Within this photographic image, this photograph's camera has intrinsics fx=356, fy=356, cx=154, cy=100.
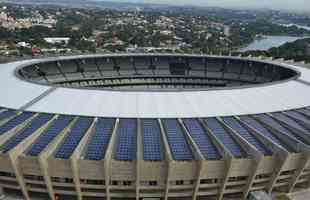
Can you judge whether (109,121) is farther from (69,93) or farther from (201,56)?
(201,56)

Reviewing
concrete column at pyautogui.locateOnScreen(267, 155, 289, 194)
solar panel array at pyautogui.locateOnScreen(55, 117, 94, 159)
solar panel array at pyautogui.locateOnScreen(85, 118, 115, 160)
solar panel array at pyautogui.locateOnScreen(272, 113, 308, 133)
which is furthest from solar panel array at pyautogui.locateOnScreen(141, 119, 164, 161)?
solar panel array at pyautogui.locateOnScreen(272, 113, 308, 133)

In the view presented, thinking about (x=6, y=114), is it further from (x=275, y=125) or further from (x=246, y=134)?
(x=275, y=125)

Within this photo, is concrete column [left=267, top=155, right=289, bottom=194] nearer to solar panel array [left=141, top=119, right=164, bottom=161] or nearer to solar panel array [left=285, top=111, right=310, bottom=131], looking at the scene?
solar panel array [left=285, top=111, right=310, bottom=131]

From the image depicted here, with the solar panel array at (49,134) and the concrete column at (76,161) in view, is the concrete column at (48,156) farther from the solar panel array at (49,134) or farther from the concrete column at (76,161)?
the concrete column at (76,161)

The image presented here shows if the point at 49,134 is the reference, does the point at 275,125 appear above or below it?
below

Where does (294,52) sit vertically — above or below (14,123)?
below

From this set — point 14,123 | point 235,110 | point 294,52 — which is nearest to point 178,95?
point 235,110

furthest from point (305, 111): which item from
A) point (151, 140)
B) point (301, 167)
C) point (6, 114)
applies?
point (6, 114)
